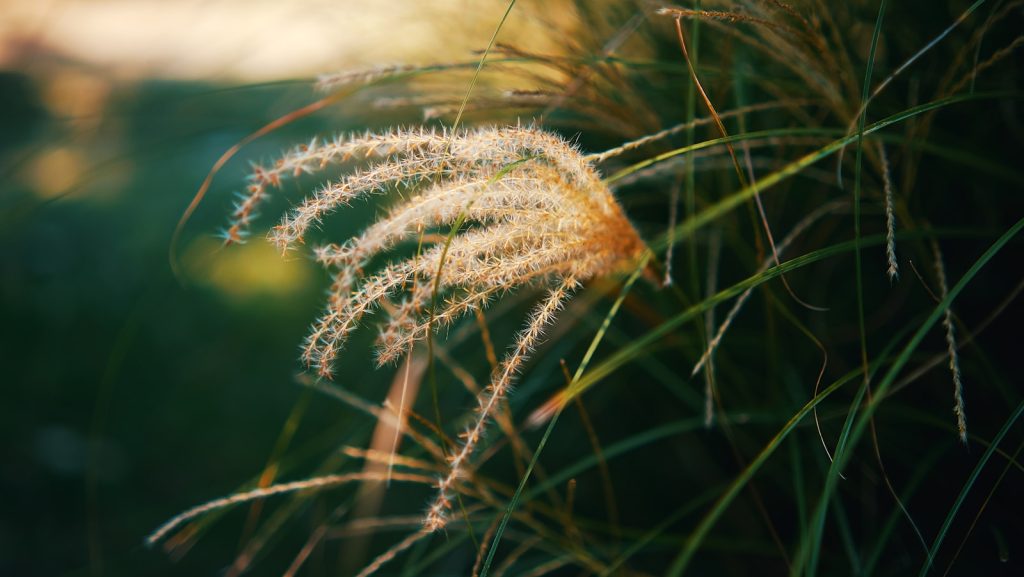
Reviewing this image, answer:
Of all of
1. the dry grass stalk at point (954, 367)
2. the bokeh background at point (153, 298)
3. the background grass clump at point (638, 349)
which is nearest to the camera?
the dry grass stalk at point (954, 367)

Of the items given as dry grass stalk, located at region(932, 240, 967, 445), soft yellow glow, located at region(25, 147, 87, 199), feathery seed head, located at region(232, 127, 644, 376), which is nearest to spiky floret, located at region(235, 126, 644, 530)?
feathery seed head, located at region(232, 127, 644, 376)

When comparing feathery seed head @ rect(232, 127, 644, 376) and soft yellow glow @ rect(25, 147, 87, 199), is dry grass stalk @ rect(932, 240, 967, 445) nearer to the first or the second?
feathery seed head @ rect(232, 127, 644, 376)

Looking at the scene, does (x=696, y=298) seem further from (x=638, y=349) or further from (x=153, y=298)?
(x=153, y=298)

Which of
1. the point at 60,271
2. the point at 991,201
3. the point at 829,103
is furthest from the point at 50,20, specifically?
the point at 991,201

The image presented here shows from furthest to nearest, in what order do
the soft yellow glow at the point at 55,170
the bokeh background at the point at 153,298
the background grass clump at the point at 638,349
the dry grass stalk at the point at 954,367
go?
the soft yellow glow at the point at 55,170 < the bokeh background at the point at 153,298 < the background grass clump at the point at 638,349 < the dry grass stalk at the point at 954,367

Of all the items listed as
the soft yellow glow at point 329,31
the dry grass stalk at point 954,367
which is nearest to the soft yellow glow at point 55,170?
the soft yellow glow at point 329,31

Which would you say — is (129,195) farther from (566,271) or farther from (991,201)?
(991,201)

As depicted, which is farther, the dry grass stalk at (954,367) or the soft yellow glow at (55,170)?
the soft yellow glow at (55,170)

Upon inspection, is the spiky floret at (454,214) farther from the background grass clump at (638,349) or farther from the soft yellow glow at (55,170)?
the soft yellow glow at (55,170)
